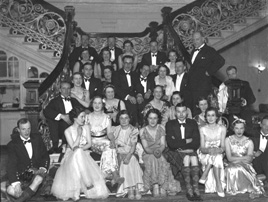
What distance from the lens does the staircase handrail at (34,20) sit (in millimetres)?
10195

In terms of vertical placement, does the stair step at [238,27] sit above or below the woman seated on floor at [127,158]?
above

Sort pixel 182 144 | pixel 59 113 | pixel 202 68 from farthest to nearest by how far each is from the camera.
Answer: pixel 202 68, pixel 59 113, pixel 182 144

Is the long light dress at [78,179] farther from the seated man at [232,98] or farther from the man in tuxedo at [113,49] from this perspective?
the man in tuxedo at [113,49]

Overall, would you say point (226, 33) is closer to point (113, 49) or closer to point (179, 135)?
point (113, 49)

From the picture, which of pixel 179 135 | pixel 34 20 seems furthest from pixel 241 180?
pixel 34 20

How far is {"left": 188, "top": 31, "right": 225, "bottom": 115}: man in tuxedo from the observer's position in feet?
28.5

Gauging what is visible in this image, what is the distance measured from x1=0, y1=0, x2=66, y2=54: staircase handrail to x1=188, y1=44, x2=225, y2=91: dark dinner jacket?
3008 millimetres

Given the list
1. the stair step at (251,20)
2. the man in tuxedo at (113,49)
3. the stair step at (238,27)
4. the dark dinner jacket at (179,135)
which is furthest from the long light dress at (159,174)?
the stair step at (251,20)

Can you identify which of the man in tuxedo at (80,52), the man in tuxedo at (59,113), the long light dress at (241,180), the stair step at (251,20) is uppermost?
the stair step at (251,20)

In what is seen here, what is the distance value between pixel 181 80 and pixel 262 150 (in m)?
2.17

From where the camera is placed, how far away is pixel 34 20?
33.4 ft

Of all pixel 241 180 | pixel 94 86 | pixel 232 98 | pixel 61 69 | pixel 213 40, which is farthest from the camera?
pixel 213 40

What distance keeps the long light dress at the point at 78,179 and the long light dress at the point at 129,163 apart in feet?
1.07

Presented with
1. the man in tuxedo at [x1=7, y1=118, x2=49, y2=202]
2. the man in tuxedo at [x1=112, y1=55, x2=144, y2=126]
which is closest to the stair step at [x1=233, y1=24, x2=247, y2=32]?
the man in tuxedo at [x1=112, y1=55, x2=144, y2=126]
